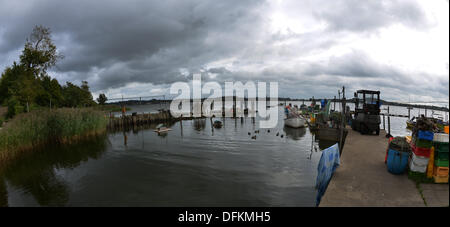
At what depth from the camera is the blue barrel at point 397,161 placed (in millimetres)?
6953

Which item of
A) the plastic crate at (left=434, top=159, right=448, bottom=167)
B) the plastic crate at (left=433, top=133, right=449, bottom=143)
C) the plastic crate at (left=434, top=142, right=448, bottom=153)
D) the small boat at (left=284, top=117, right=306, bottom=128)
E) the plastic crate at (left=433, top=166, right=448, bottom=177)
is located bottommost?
the small boat at (left=284, top=117, right=306, bottom=128)

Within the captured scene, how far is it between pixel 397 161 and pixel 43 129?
2543cm

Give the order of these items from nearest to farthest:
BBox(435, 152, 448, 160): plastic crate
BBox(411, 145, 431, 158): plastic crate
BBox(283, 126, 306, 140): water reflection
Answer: BBox(435, 152, 448, 160): plastic crate < BBox(411, 145, 431, 158): plastic crate < BBox(283, 126, 306, 140): water reflection

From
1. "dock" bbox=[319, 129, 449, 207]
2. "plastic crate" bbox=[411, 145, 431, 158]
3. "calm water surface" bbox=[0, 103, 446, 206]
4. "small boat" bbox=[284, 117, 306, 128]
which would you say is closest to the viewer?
"dock" bbox=[319, 129, 449, 207]

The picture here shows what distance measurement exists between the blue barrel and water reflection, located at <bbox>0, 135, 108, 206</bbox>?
14.3m

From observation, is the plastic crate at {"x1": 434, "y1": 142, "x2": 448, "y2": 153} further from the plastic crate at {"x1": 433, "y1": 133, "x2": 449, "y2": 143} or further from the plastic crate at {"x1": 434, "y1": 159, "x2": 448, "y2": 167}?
the plastic crate at {"x1": 434, "y1": 159, "x2": 448, "y2": 167}

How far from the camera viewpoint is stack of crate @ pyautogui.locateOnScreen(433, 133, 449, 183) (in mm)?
5684

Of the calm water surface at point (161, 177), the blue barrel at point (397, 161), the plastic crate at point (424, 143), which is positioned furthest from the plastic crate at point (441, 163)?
the calm water surface at point (161, 177)

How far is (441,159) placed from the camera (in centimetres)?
572

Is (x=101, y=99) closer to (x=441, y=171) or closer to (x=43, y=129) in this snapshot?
(x=43, y=129)

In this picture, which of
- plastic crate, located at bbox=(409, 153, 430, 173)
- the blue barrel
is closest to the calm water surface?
the blue barrel

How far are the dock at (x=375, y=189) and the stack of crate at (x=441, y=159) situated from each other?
0.23 metres
